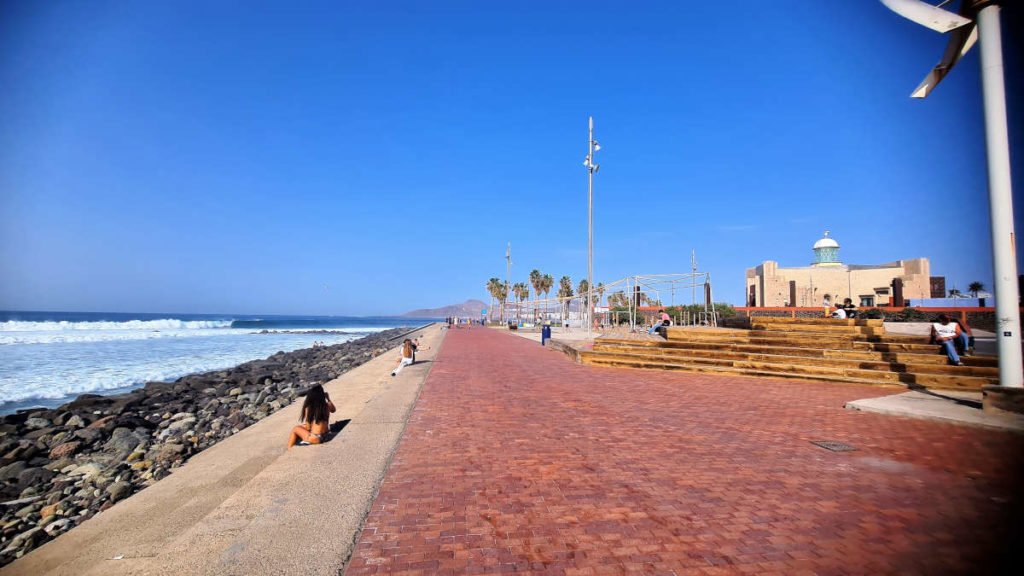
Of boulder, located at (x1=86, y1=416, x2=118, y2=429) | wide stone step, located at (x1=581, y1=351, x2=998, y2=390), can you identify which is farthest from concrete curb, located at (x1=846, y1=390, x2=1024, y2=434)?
boulder, located at (x1=86, y1=416, x2=118, y2=429)

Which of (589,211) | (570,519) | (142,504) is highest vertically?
(589,211)

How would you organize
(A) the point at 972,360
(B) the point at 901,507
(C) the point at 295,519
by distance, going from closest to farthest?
(C) the point at 295,519 < (B) the point at 901,507 < (A) the point at 972,360

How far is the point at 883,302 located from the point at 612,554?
48.2 m

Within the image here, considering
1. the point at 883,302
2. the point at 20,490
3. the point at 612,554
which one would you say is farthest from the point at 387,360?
the point at 883,302

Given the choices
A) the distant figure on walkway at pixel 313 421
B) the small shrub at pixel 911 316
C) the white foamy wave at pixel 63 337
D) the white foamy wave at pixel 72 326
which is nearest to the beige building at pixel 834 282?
the small shrub at pixel 911 316

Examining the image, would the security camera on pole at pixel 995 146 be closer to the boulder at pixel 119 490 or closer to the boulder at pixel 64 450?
the boulder at pixel 119 490

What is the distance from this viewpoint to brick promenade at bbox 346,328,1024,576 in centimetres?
309

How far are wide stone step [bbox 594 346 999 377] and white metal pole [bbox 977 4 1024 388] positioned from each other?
2.85 meters

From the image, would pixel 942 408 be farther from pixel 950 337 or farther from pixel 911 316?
pixel 911 316

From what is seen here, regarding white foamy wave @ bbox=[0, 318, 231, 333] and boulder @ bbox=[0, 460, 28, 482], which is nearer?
boulder @ bbox=[0, 460, 28, 482]

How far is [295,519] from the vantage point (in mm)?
3613

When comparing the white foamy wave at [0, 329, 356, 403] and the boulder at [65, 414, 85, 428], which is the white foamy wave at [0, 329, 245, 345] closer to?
the white foamy wave at [0, 329, 356, 403]

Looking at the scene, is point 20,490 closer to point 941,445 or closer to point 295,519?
point 295,519

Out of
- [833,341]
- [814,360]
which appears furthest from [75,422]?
[833,341]
